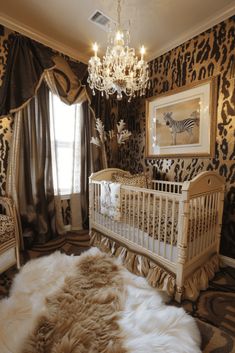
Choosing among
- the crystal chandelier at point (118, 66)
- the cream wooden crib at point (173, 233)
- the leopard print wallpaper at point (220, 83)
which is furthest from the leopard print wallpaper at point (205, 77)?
the crystal chandelier at point (118, 66)

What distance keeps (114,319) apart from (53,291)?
57 cm

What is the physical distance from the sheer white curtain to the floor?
86cm

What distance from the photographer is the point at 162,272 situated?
5.35 ft

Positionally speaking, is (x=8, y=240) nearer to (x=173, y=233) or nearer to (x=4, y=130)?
(x=4, y=130)

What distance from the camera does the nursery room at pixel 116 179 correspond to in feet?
4.20

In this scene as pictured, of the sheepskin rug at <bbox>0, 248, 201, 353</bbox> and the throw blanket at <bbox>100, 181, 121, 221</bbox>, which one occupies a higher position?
the throw blanket at <bbox>100, 181, 121, 221</bbox>

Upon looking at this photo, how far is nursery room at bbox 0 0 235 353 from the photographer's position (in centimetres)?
128

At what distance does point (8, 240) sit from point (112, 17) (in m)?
2.58

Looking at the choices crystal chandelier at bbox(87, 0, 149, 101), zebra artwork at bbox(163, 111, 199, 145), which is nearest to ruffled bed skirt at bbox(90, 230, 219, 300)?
zebra artwork at bbox(163, 111, 199, 145)

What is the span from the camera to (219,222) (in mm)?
1941

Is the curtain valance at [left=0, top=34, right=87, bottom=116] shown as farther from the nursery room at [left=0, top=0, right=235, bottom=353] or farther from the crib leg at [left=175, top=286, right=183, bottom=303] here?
the crib leg at [left=175, top=286, right=183, bottom=303]

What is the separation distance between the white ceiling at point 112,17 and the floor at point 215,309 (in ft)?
8.80

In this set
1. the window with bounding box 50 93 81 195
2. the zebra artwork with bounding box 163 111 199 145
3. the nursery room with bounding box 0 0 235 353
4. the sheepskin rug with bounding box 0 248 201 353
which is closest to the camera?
the sheepskin rug with bounding box 0 248 201 353

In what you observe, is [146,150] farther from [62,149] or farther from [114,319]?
[114,319]
